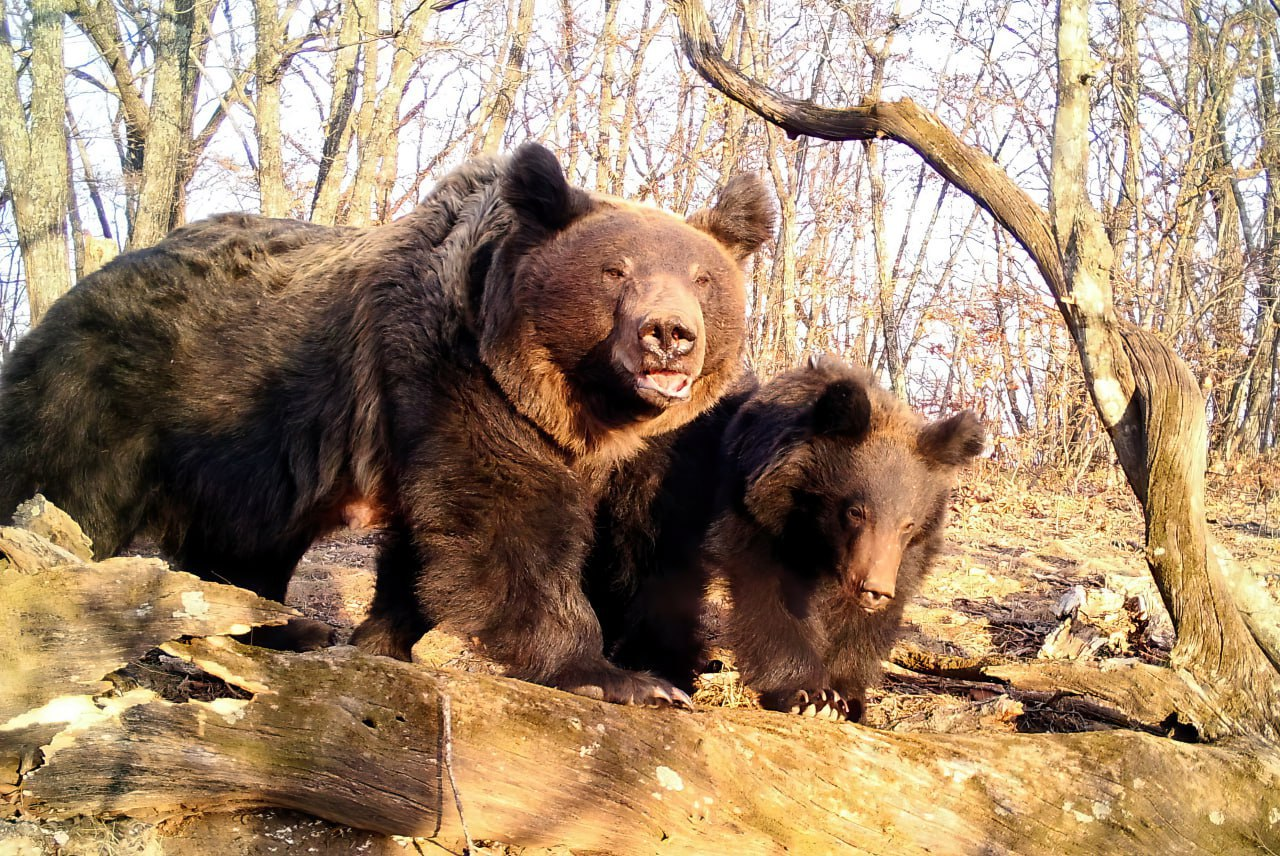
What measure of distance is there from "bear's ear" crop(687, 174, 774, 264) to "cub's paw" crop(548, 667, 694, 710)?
6.53 feet

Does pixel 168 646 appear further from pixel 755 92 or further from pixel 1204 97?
pixel 1204 97

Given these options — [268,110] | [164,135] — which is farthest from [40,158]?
[268,110]

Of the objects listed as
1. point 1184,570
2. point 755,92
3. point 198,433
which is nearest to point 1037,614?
point 1184,570

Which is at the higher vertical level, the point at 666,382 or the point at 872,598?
the point at 666,382

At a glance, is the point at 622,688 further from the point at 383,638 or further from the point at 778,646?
Answer: the point at 383,638

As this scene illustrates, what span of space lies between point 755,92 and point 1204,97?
11828mm

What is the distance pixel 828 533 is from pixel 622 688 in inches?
50.9

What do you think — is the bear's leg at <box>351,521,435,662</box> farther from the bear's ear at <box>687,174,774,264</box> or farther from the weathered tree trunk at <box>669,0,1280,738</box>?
the weathered tree trunk at <box>669,0,1280,738</box>

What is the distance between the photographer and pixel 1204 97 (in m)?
14.8

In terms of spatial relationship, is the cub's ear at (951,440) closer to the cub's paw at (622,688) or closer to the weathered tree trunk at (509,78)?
the cub's paw at (622,688)

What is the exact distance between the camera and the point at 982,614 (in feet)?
21.9

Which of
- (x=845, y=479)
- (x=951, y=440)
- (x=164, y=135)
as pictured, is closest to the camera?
(x=845, y=479)

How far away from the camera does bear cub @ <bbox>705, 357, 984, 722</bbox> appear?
4.36 metres

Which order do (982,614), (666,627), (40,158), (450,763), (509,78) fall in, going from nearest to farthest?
(450,763), (666,627), (982,614), (40,158), (509,78)
